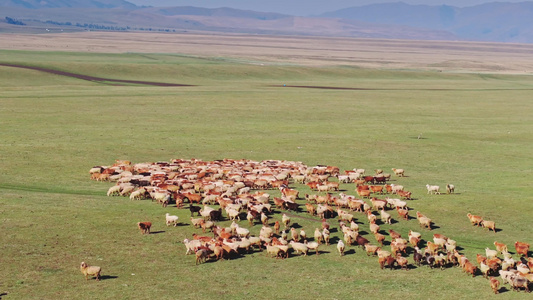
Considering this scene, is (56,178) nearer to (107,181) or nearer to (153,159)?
(107,181)

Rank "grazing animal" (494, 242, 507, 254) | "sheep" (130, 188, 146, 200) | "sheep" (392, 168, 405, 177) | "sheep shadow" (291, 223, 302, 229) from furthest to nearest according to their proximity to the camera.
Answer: "sheep" (392, 168, 405, 177), "sheep" (130, 188, 146, 200), "sheep shadow" (291, 223, 302, 229), "grazing animal" (494, 242, 507, 254)

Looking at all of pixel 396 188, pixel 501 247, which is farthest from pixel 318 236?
pixel 396 188

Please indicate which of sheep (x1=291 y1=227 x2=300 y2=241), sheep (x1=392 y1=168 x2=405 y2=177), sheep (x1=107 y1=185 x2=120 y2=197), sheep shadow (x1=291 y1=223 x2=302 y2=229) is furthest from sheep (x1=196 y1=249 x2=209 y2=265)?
sheep (x1=392 y1=168 x2=405 y2=177)

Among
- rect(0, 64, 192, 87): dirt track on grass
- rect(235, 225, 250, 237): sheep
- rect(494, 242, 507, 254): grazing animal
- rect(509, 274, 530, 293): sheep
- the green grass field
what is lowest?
rect(0, 64, 192, 87): dirt track on grass

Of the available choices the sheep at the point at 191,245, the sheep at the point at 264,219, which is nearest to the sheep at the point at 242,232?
the sheep at the point at 191,245

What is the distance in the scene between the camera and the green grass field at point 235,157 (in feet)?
60.3

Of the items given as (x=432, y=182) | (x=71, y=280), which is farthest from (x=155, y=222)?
(x=432, y=182)

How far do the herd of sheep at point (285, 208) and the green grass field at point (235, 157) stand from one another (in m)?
0.45

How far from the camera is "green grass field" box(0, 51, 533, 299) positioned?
18.4 meters

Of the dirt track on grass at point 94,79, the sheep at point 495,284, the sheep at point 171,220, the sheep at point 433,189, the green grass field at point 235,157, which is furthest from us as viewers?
the dirt track on grass at point 94,79

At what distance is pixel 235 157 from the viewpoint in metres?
39.2

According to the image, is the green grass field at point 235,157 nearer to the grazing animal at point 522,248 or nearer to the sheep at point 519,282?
the sheep at point 519,282

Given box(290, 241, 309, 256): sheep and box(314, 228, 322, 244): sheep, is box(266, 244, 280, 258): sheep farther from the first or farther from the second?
box(314, 228, 322, 244): sheep

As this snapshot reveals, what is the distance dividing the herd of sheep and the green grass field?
1.47ft
